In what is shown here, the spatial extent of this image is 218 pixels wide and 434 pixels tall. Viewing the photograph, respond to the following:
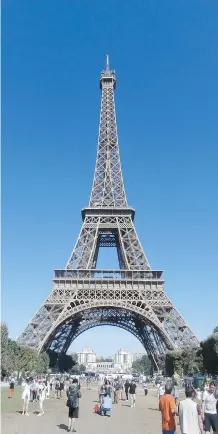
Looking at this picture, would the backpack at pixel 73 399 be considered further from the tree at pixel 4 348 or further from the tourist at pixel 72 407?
the tree at pixel 4 348

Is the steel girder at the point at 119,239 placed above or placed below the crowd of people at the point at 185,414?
above

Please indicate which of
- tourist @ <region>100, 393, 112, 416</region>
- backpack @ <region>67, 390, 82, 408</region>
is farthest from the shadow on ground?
tourist @ <region>100, 393, 112, 416</region>

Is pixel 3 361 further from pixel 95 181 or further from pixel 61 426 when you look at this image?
pixel 61 426

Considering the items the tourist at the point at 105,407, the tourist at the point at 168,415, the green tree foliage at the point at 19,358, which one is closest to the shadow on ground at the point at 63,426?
the tourist at the point at 105,407

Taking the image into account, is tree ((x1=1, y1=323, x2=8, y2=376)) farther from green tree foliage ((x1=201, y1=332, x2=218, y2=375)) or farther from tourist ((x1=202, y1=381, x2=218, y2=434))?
tourist ((x1=202, y1=381, x2=218, y2=434))

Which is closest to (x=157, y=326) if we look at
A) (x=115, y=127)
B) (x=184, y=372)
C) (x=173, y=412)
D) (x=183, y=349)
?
(x=183, y=349)

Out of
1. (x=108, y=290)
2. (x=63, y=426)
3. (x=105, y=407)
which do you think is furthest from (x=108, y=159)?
(x=63, y=426)

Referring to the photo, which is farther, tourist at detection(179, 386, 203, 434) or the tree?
the tree
